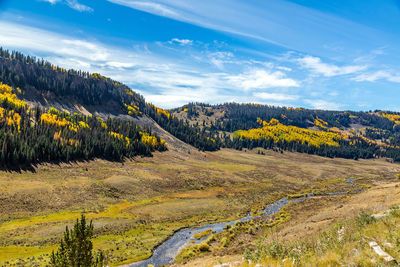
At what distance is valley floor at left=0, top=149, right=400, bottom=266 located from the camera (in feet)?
139

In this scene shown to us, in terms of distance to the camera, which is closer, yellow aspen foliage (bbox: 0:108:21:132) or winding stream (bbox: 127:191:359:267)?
winding stream (bbox: 127:191:359:267)

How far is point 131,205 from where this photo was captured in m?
72.6

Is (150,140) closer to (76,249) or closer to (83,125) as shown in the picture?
(83,125)

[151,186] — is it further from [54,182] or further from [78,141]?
[78,141]

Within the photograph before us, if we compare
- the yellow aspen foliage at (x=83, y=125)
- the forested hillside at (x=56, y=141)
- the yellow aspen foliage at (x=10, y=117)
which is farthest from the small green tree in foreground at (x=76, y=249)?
the yellow aspen foliage at (x=83, y=125)

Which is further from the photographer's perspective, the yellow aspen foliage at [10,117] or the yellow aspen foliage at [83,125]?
the yellow aspen foliage at [83,125]

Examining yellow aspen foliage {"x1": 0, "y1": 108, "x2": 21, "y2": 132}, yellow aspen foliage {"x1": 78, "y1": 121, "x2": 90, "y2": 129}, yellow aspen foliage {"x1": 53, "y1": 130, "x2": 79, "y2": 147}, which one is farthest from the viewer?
yellow aspen foliage {"x1": 78, "y1": 121, "x2": 90, "y2": 129}

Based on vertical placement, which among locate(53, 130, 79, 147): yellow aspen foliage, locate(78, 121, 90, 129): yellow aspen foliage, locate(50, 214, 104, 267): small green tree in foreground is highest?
locate(78, 121, 90, 129): yellow aspen foliage

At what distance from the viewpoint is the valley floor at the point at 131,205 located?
4238cm

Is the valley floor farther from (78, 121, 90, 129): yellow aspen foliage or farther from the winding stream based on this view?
(78, 121, 90, 129): yellow aspen foliage

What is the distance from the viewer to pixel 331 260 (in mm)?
11680

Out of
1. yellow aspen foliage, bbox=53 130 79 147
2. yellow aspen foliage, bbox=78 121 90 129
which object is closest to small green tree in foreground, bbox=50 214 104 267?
yellow aspen foliage, bbox=53 130 79 147

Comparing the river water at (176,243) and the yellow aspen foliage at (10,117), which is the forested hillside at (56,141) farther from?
the river water at (176,243)

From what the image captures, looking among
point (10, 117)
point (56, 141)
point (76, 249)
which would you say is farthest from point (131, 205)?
point (10, 117)
